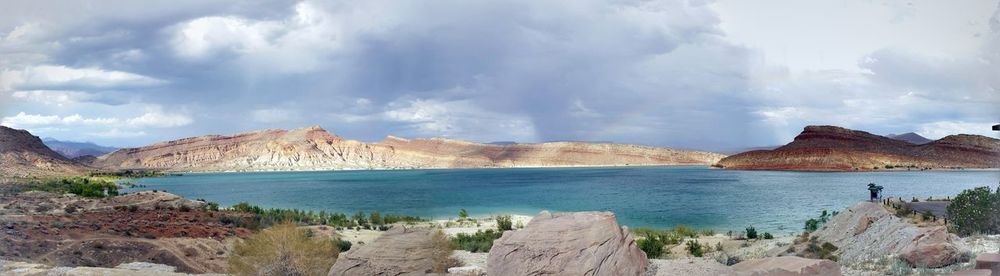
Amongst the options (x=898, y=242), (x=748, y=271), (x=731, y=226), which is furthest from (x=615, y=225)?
(x=731, y=226)

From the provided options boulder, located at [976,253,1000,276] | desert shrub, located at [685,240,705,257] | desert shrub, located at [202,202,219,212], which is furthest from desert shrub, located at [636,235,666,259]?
desert shrub, located at [202,202,219,212]

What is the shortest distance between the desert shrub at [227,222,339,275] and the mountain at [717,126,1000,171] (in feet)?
399

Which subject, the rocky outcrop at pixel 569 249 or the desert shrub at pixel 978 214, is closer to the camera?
the rocky outcrop at pixel 569 249

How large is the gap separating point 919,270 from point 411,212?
39826 millimetres

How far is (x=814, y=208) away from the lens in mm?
44281

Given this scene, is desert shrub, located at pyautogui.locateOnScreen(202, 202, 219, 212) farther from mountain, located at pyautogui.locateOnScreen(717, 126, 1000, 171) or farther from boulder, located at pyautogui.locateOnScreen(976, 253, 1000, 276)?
mountain, located at pyautogui.locateOnScreen(717, 126, 1000, 171)

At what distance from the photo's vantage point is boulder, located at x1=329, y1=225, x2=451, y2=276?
13438 mm

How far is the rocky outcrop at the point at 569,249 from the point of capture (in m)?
11.5

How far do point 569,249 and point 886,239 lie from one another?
28.0 ft

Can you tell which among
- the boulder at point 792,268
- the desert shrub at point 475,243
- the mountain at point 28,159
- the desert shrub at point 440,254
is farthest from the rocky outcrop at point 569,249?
the mountain at point 28,159

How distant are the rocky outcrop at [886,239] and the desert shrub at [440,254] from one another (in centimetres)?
876

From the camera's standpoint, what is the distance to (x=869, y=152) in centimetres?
12262

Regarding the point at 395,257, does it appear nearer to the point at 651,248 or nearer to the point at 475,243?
the point at 475,243

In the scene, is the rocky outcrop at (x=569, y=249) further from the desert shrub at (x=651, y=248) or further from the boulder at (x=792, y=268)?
the desert shrub at (x=651, y=248)
